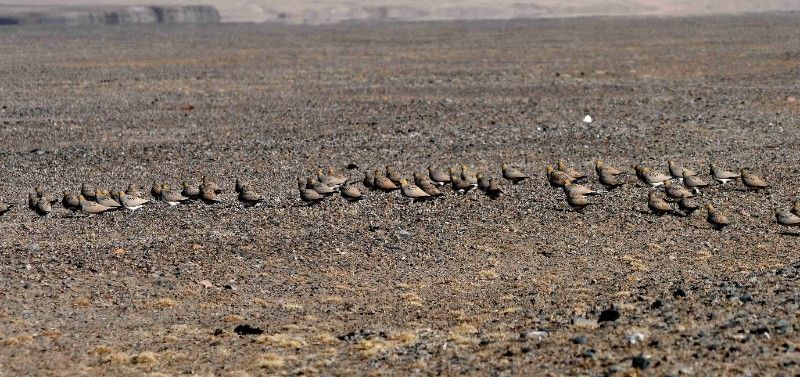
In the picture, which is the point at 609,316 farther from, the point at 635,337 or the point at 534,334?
the point at 635,337

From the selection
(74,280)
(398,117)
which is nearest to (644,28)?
(398,117)

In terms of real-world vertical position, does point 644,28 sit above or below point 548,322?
below

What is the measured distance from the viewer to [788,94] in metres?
32.5

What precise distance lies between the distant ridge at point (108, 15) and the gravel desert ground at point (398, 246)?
6958cm

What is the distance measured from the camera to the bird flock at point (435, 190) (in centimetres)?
1662

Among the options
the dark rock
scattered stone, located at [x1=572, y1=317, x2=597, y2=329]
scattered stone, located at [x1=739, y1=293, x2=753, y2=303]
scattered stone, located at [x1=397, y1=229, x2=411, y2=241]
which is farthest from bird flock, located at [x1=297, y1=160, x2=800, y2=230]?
the dark rock

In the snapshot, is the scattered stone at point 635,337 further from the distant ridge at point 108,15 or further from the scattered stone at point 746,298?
the distant ridge at point 108,15

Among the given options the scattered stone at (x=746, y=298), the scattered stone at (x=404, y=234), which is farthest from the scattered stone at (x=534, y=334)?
the scattered stone at (x=404, y=234)

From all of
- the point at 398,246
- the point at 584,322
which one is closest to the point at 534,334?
the point at 584,322

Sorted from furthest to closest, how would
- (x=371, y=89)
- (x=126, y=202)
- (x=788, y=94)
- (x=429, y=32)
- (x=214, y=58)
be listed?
(x=429, y=32)
(x=214, y=58)
(x=371, y=89)
(x=788, y=94)
(x=126, y=202)

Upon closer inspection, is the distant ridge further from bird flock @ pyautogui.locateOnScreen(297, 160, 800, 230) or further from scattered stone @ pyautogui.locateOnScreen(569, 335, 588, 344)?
scattered stone @ pyautogui.locateOnScreen(569, 335, 588, 344)

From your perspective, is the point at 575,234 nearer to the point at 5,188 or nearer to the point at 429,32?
the point at 5,188

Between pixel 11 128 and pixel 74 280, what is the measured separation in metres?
15.3

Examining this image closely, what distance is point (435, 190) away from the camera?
56.9 ft
